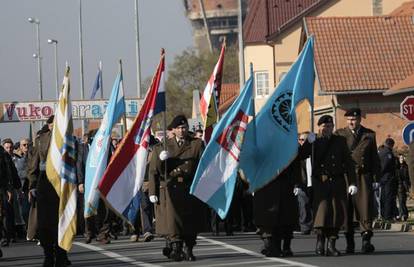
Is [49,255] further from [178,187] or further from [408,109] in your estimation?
[408,109]

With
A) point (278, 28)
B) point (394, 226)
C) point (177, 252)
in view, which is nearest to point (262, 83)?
point (278, 28)

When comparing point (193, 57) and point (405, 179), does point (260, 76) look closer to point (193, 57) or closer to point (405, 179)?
point (193, 57)

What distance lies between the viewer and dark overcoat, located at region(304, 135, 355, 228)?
56.2 ft

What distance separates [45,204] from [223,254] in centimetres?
312

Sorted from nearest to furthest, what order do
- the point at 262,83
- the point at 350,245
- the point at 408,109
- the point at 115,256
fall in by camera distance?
the point at 350,245
the point at 115,256
the point at 408,109
the point at 262,83

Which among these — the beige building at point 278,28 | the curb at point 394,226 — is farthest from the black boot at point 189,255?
the beige building at point 278,28

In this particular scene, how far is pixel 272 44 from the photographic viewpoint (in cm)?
6438

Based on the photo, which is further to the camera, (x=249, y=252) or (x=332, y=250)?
(x=249, y=252)

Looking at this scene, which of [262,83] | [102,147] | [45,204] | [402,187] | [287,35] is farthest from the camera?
[262,83]

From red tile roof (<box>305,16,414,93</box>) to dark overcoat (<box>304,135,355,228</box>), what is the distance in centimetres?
2861

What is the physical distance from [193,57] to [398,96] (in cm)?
4809

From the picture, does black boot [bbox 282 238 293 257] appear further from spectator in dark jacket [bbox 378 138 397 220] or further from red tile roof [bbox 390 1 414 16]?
red tile roof [bbox 390 1 414 16]

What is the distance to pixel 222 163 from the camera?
56.3 feet

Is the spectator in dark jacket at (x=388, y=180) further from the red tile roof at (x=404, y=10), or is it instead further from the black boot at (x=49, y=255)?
the red tile roof at (x=404, y=10)
